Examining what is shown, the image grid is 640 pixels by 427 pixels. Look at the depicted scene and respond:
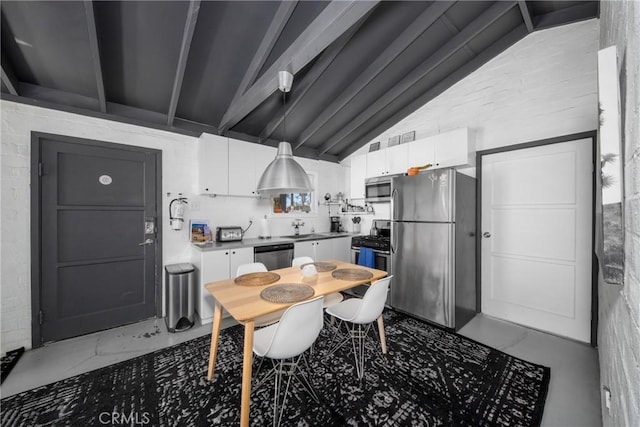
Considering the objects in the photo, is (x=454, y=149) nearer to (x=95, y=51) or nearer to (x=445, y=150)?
(x=445, y=150)

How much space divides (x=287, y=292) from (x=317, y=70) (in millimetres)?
2394

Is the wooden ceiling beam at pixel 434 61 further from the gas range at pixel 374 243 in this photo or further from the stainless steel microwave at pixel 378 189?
the gas range at pixel 374 243

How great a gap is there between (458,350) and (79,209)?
167 inches

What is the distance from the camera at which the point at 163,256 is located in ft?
10.6

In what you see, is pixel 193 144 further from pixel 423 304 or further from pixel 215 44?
pixel 423 304

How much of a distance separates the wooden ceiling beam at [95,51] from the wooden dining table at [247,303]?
7.04ft

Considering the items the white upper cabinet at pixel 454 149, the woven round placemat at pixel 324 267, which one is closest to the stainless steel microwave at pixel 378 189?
the white upper cabinet at pixel 454 149

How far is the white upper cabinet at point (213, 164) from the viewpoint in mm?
3283

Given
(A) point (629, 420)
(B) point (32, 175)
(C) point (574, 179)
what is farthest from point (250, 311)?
(C) point (574, 179)

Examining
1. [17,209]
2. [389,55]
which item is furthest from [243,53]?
[17,209]

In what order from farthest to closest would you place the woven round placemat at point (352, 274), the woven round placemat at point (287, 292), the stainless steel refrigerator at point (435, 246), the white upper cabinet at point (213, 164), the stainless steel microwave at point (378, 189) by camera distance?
the stainless steel microwave at point (378, 189) < the white upper cabinet at point (213, 164) < the stainless steel refrigerator at point (435, 246) < the woven round placemat at point (352, 274) < the woven round placemat at point (287, 292)

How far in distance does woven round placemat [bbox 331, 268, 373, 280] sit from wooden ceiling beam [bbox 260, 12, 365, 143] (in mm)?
2169

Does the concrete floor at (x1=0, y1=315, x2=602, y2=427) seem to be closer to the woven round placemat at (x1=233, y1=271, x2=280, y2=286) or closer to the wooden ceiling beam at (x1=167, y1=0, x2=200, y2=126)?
the woven round placemat at (x1=233, y1=271, x2=280, y2=286)

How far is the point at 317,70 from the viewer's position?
2773mm
